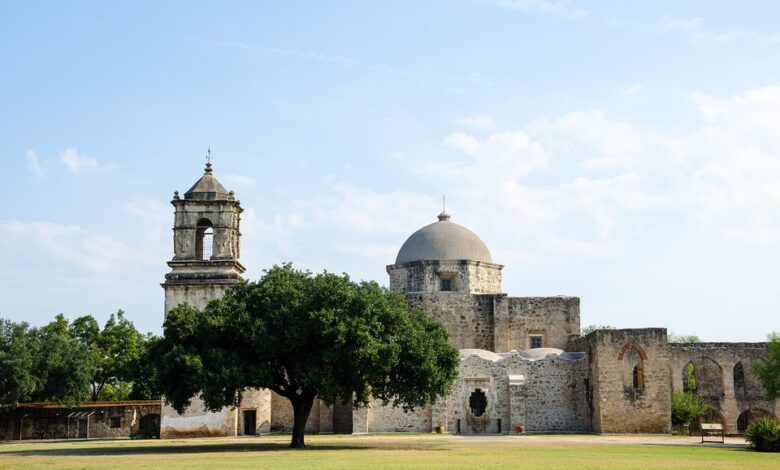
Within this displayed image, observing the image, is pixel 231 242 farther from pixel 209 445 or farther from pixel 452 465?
pixel 452 465

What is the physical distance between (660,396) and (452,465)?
22.2m

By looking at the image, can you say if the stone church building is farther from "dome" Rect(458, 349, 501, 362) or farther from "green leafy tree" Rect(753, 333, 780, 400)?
"green leafy tree" Rect(753, 333, 780, 400)

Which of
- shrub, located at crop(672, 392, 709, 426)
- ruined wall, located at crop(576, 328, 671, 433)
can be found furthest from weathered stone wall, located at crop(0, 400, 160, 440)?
shrub, located at crop(672, 392, 709, 426)

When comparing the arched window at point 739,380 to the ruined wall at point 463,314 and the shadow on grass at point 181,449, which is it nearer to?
the ruined wall at point 463,314

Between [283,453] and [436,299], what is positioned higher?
[436,299]

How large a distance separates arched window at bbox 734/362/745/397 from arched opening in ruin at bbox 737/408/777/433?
1025 millimetres

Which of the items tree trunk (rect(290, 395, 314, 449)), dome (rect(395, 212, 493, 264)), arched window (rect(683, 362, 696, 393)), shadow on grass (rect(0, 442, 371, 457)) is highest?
dome (rect(395, 212, 493, 264))

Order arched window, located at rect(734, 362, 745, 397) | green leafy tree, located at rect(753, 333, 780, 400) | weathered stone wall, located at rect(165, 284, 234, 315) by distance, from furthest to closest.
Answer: arched window, located at rect(734, 362, 745, 397) < weathered stone wall, located at rect(165, 284, 234, 315) < green leafy tree, located at rect(753, 333, 780, 400)

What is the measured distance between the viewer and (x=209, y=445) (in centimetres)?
3033

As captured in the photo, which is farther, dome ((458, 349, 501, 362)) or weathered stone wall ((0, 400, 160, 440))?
weathered stone wall ((0, 400, 160, 440))

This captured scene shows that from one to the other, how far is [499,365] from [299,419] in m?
13.8

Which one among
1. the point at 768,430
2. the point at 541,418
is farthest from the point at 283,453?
the point at 541,418

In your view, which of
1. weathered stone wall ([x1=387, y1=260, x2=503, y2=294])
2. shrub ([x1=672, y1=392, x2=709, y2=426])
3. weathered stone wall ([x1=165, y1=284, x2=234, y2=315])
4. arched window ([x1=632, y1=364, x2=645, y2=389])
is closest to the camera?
weathered stone wall ([x1=165, y1=284, x2=234, y2=315])

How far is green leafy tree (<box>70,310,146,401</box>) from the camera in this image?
56.4m
